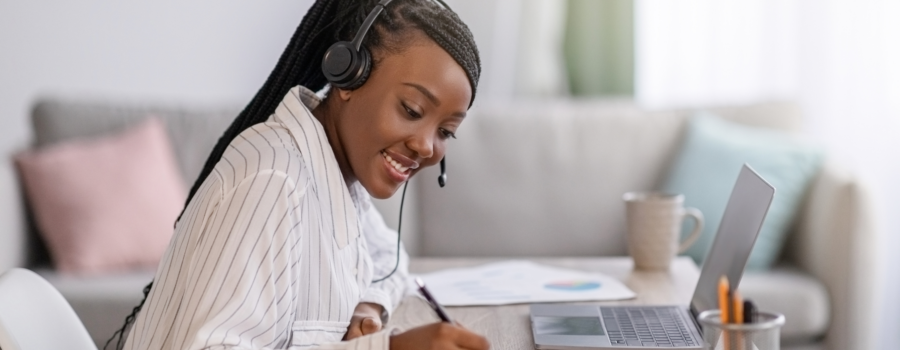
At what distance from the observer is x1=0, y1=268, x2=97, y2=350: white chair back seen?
3.01 feet

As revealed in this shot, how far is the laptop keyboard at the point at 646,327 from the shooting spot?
3.43 ft

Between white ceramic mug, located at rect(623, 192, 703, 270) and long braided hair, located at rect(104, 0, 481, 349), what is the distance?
58cm

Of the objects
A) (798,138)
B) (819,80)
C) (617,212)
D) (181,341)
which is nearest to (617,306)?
(181,341)

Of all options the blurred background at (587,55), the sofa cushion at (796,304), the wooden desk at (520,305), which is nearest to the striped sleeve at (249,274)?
the wooden desk at (520,305)

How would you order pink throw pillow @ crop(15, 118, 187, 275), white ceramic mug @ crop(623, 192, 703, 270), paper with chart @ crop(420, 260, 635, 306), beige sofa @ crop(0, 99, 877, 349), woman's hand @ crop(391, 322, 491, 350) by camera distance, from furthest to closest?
1. beige sofa @ crop(0, 99, 877, 349)
2. pink throw pillow @ crop(15, 118, 187, 275)
3. white ceramic mug @ crop(623, 192, 703, 270)
4. paper with chart @ crop(420, 260, 635, 306)
5. woman's hand @ crop(391, 322, 491, 350)

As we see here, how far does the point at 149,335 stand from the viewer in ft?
3.16

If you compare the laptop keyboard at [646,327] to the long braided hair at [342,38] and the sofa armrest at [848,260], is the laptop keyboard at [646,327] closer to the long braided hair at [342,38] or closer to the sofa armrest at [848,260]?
the long braided hair at [342,38]

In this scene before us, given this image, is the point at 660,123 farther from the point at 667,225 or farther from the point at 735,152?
the point at 667,225

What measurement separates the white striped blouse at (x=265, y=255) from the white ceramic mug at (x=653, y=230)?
0.64 meters

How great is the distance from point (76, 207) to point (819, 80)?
227cm

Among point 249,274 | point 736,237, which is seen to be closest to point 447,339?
point 249,274

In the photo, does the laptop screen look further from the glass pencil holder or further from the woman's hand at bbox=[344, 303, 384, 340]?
the woman's hand at bbox=[344, 303, 384, 340]

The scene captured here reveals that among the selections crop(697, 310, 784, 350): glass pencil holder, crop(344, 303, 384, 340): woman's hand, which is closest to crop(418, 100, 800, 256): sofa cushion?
crop(344, 303, 384, 340): woman's hand

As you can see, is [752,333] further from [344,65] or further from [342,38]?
[342,38]
